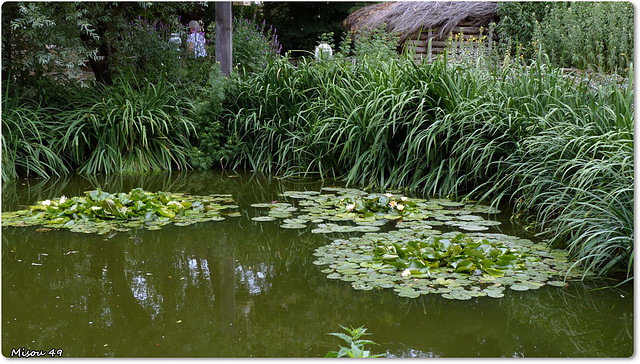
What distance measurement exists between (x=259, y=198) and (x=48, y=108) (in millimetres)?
3194

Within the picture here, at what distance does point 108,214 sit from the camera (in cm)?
459

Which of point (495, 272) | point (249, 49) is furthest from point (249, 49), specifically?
point (495, 272)

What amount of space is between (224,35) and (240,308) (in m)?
5.64

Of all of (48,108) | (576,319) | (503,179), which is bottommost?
(576,319)

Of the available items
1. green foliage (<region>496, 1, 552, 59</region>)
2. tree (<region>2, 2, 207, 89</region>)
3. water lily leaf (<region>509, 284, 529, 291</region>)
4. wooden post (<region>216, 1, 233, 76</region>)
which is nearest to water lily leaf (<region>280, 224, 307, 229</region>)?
water lily leaf (<region>509, 284, 529, 291</region>)

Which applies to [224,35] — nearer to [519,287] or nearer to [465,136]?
[465,136]

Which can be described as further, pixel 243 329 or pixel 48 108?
pixel 48 108

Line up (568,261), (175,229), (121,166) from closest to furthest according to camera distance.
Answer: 1. (568,261)
2. (175,229)
3. (121,166)

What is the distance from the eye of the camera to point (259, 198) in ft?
18.4

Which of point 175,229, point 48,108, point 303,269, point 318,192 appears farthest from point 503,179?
point 48,108

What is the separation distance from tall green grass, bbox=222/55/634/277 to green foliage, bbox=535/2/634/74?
3.97 metres

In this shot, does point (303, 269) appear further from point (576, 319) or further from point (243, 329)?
point (576, 319)

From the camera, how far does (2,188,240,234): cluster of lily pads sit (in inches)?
176

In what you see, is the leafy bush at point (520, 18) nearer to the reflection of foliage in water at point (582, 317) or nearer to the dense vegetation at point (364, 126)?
the dense vegetation at point (364, 126)
